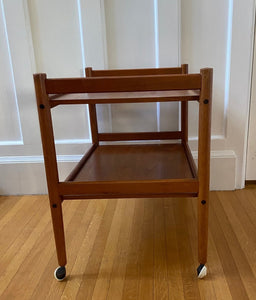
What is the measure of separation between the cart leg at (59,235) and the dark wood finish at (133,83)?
353mm

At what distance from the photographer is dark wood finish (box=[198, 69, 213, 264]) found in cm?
80

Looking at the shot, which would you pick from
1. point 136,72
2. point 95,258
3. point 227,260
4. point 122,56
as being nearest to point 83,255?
point 95,258

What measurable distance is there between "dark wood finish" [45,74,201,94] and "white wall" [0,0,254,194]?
608 millimetres

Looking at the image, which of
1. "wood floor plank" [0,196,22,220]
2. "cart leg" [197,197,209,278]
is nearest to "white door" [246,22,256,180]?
"cart leg" [197,197,209,278]

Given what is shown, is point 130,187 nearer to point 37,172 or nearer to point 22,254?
point 22,254

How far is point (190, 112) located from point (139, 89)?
705 millimetres

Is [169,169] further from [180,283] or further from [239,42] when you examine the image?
[239,42]

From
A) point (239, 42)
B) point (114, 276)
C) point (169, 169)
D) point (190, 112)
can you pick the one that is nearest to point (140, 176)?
point (169, 169)

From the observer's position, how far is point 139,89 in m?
0.82

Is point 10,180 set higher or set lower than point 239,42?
lower

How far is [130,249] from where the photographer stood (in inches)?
43.8

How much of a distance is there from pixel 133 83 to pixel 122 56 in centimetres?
64

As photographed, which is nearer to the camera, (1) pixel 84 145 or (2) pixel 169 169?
(2) pixel 169 169

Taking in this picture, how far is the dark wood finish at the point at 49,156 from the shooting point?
830mm
